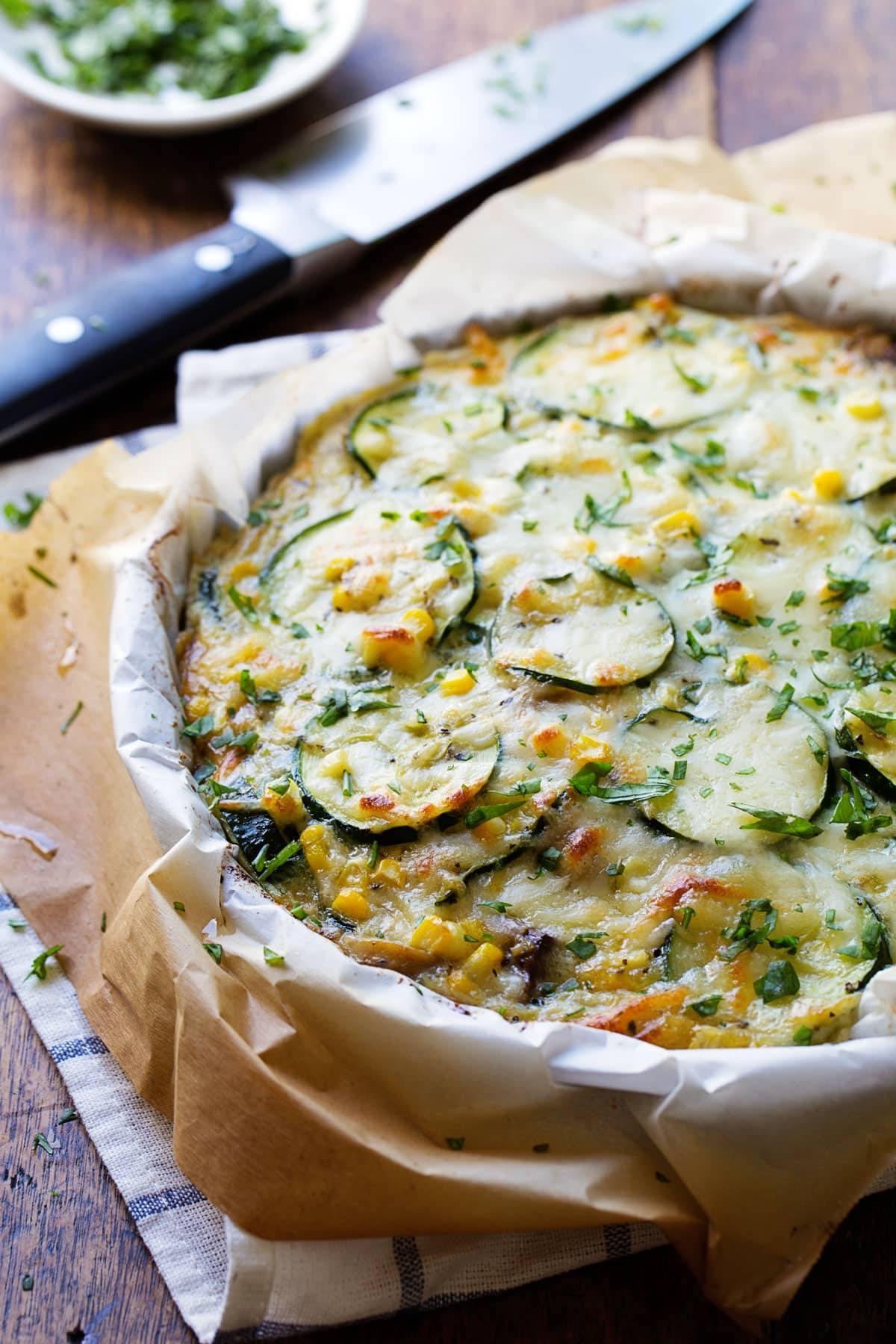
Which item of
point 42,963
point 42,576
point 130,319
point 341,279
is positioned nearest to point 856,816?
point 42,963

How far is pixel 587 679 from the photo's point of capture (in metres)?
3.35

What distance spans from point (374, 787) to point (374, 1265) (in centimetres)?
107

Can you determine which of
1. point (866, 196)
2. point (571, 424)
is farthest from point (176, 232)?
point (866, 196)

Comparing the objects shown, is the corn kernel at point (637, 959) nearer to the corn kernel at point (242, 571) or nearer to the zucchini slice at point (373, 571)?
the zucchini slice at point (373, 571)

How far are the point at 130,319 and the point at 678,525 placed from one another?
216cm

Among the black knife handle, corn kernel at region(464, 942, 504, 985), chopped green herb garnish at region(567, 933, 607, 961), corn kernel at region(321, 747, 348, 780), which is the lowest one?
chopped green herb garnish at region(567, 933, 607, 961)

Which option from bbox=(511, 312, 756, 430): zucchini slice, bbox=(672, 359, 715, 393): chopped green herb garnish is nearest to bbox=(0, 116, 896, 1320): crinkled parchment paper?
bbox=(511, 312, 756, 430): zucchini slice

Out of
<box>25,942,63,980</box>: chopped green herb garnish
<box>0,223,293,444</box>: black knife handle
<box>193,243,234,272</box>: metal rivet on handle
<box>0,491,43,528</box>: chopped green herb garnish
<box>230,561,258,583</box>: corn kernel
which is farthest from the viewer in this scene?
<box>193,243,234,272</box>: metal rivet on handle

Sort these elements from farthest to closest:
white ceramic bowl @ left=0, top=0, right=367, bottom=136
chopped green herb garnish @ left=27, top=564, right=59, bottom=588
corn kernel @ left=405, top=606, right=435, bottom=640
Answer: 1. white ceramic bowl @ left=0, top=0, right=367, bottom=136
2. chopped green herb garnish @ left=27, top=564, right=59, bottom=588
3. corn kernel @ left=405, top=606, right=435, bottom=640

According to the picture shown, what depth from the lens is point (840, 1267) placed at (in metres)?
2.90

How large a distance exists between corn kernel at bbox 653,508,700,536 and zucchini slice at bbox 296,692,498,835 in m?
0.79

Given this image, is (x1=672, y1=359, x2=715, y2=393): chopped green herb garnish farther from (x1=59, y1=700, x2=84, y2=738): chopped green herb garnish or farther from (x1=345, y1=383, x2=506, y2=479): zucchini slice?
(x1=59, y1=700, x2=84, y2=738): chopped green herb garnish

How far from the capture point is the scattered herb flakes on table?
18.2ft

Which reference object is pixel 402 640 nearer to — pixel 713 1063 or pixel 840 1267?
pixel 713 1063
